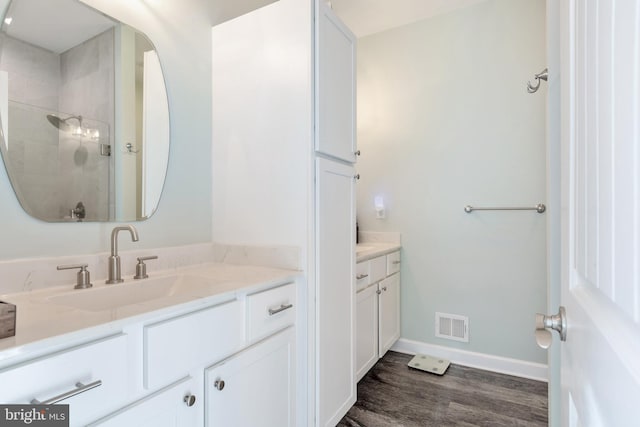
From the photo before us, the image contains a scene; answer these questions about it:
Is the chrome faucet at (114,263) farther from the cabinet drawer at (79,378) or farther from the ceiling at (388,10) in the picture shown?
the ceiling at (388,10)

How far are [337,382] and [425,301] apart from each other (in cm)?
121

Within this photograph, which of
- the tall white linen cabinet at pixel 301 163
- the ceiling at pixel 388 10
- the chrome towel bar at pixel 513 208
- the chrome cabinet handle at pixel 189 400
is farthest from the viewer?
the ceiling at pixel 388 10

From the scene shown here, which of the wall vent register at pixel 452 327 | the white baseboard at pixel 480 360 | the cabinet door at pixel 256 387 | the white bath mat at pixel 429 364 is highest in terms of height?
the cabinet door at pixel 256 387

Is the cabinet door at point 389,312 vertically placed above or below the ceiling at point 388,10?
below

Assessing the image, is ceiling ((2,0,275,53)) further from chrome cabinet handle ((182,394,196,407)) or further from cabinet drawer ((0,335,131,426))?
→ chrome cabinet handle ((182,394,196,407))

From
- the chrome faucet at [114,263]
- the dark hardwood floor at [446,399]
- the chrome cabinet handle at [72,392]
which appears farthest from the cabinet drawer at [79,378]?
the dark hardwood floor at [446,399]

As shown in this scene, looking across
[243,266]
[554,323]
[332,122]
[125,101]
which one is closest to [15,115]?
[125,101]

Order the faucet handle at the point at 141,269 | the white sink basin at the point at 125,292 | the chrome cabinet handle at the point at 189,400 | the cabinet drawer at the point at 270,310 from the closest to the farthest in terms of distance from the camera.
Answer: the chrome cabinet handle at the point at 189,400, the white sink basin at the point at 125,292, the cabinet drawer at the point at 270,310, the faucet handle at the point at 141,269

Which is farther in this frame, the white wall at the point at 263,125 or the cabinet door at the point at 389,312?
the cabinet door at the point at 389,312

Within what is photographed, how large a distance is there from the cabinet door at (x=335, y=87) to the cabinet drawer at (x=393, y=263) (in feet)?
3.21

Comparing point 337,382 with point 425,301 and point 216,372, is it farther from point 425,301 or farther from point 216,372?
point 425,301

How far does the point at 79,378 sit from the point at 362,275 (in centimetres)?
156

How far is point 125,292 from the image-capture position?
122cm

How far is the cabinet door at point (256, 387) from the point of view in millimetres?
1047
